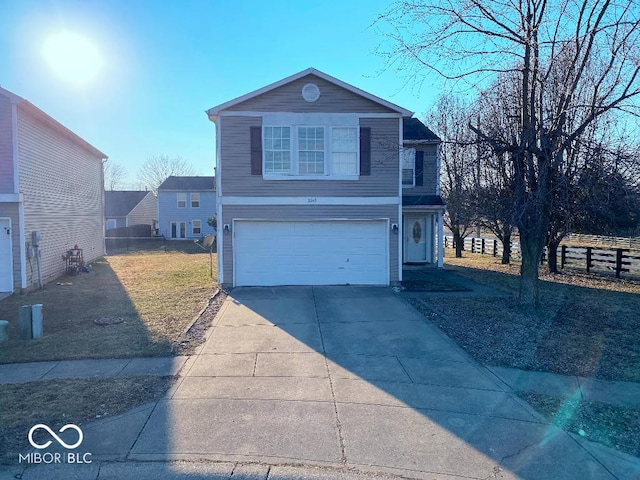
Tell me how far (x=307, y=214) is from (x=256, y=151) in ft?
7.83

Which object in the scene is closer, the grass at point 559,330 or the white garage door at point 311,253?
the grass at point 559,330

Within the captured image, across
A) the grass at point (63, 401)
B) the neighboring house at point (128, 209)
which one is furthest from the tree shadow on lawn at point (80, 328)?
the neighboring house at point (128, 209)

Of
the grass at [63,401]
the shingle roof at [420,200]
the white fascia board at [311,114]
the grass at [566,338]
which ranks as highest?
the white fascia board at [311,114]

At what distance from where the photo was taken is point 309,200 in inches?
491

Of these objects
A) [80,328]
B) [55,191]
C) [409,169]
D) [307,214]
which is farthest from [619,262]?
[55,191]

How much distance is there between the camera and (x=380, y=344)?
7145 millimetres

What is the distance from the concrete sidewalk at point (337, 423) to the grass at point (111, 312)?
73cm

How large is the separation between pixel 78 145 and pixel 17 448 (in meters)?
17.3

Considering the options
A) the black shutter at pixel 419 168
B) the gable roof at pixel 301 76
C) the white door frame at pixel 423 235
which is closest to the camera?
the gable roof at pixel 301 76

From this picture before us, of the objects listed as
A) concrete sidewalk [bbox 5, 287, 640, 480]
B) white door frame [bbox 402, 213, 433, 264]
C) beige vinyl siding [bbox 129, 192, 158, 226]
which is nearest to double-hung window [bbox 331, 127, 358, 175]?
white door frame [bbox 402, 213, 433, 264]

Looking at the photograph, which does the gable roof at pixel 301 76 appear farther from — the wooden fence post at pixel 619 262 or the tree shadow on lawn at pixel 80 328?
the wooden fence post at pixel 619 262

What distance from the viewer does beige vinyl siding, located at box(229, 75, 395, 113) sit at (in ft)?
40.5

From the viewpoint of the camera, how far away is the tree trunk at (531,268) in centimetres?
978

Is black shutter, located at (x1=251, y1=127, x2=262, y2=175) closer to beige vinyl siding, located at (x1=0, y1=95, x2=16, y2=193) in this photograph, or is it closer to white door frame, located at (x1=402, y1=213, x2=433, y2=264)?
beige vinyl siding, located at (x1=0, y1=95, x2=16, y2=193)
